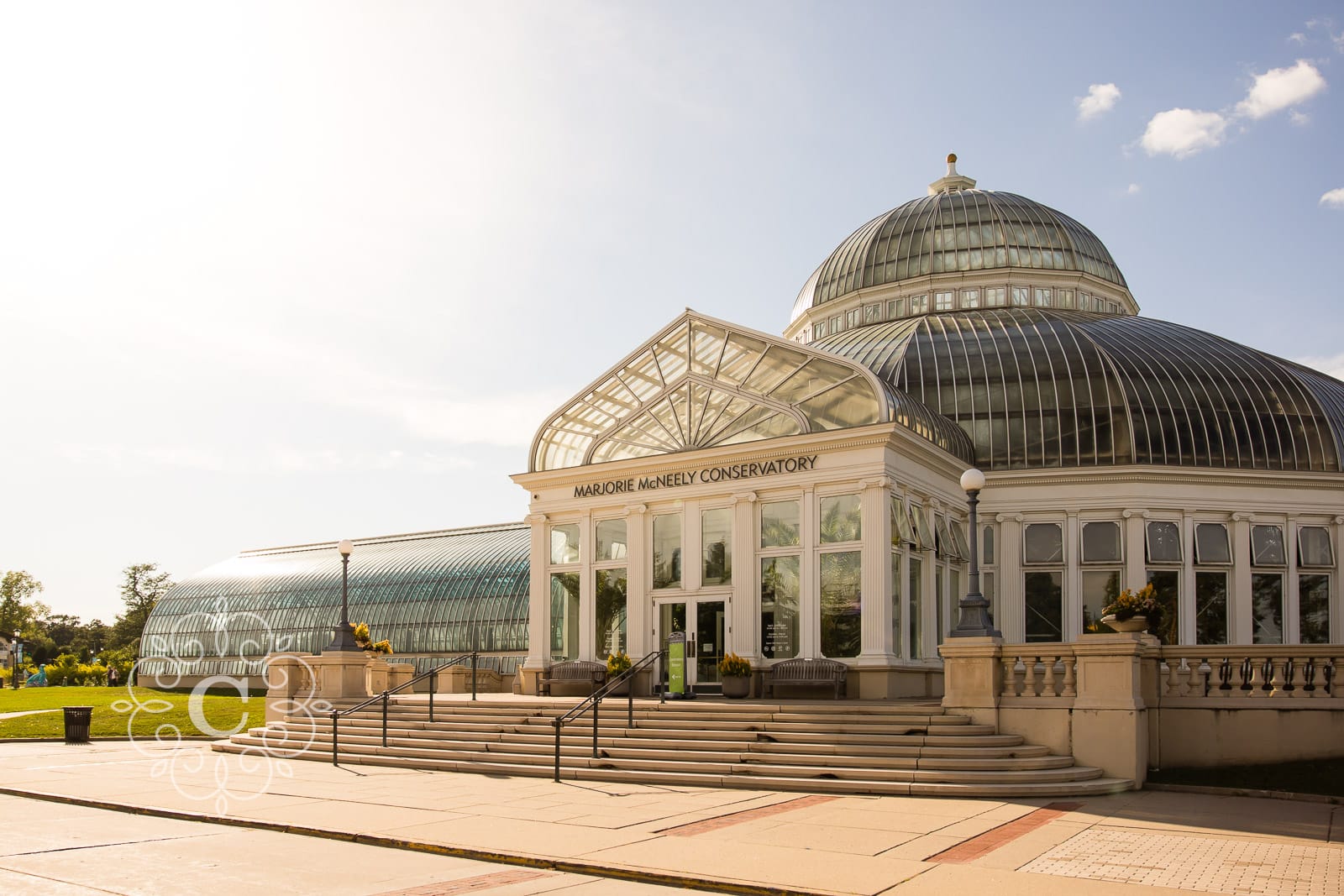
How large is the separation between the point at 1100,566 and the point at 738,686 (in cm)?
1206

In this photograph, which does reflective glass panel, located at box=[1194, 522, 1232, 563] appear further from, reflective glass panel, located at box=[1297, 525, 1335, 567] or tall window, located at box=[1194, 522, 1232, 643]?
reflective glass panel, located at box=[1297, 525, 1335, 567]

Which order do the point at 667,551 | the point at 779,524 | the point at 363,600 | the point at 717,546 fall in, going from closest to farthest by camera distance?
the point at 779,524
the point at 717,546
the point at 667,551
the point at 363,600

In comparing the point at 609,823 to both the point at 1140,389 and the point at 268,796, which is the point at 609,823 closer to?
the point at 268,796

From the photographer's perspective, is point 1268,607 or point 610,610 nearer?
point 610,610

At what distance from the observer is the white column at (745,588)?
26.5m

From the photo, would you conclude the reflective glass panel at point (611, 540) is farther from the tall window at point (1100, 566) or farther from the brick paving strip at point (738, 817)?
the brick paving strip at point (738, 817)

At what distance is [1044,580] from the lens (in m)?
32.2

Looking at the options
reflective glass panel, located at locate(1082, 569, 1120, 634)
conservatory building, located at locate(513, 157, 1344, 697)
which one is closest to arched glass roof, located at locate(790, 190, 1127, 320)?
conservatory building, located at locate(513, 157, 1344, 697)

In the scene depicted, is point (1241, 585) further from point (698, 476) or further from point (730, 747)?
point (730, 747)

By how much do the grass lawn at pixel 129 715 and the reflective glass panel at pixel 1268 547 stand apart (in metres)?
26.0

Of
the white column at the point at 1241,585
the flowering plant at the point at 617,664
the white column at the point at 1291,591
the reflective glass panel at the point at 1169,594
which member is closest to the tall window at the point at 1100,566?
the reflective glass panel at the point at 1169,594

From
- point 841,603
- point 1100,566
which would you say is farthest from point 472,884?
point 1100,566

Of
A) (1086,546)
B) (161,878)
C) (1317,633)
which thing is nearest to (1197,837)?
(161,878)

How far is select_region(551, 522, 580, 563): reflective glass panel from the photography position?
30.1 m
